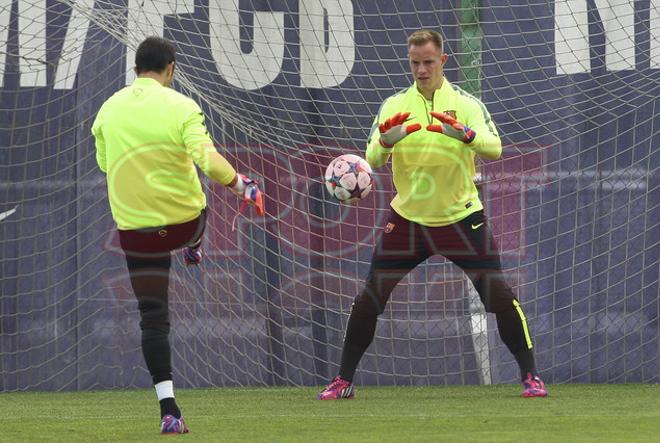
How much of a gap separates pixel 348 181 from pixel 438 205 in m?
0.51

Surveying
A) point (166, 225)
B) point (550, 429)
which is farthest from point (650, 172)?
point (166, 225)

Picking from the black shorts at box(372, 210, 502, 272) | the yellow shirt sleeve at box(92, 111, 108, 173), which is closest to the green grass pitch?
the black shorts at box(372, 210, 502, 272)

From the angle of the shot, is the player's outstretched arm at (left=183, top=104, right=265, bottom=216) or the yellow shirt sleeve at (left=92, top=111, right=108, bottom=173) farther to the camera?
the yellow shirt sleeve at (left=92, top=111, right=108, bottom=173)

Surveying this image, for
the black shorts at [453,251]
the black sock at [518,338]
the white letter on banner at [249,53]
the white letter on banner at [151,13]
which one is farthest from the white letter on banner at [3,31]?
the black sock at [518,338]

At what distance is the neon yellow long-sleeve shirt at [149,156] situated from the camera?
17.3 feet

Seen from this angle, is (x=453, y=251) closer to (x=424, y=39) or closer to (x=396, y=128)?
(x=396, y=128)

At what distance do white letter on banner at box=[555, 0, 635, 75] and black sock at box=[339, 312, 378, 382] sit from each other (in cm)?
239

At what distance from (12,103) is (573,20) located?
373 cm

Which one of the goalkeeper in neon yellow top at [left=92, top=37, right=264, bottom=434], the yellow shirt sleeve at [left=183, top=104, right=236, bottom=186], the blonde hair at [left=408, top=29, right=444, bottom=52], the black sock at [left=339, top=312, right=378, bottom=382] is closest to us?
the yellow shirt sleeve at [left=183, top=104, right=236, bottom=186]

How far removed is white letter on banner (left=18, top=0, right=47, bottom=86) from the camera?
325 inches

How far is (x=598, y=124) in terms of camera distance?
8211mm

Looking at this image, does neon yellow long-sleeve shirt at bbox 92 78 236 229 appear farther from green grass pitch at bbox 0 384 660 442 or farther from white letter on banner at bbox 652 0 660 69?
white letter on banner at bbox 652 0 660 69

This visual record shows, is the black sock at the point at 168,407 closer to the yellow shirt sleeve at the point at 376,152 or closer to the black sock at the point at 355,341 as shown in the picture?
the black sock at the point at 355,341

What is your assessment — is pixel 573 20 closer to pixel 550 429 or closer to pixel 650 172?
pixel 650 172
